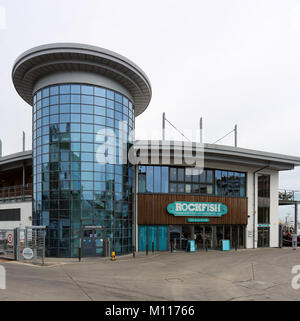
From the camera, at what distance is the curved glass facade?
750 inches

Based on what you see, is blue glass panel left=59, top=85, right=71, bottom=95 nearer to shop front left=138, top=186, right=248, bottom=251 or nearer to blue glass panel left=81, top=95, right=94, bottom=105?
blue glass panel left=81, top=95, right=94, bottom=105

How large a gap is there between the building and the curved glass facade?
7cm

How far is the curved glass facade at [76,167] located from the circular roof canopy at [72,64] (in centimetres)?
128

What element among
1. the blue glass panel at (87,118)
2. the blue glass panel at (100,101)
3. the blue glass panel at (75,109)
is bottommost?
the blue glass panel at (87,118)

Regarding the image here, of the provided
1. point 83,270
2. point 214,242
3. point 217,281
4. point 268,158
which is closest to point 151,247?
point 214,242

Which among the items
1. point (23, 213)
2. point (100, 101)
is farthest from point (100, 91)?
point (23, 213)

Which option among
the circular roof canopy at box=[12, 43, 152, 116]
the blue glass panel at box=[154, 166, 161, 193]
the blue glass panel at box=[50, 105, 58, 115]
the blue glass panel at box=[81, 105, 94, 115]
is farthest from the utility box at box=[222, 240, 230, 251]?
the blue glass panel at box=[50, 105, 58, 115]

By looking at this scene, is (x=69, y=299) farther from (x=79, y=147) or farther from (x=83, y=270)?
(x=79, y=147)

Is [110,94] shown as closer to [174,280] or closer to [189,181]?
[189,181]

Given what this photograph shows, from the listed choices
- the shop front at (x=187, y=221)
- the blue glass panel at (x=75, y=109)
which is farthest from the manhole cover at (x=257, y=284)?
the blue glass panel at (x=75, y=109)

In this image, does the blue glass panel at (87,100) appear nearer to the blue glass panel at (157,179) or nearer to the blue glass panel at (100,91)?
the blue glass panel at (100,91)

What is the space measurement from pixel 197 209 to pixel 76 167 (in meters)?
10.9

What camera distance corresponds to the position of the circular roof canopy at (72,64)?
18500 millimetres

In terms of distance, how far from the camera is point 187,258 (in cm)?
1958
